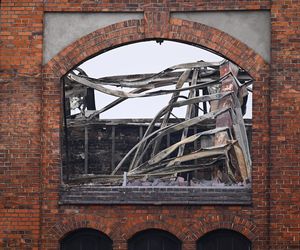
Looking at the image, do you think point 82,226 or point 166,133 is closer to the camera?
point 82,226

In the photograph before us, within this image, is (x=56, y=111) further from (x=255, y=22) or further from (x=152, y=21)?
(x=255, y=22)

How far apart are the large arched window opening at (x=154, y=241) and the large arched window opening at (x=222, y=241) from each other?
1.57 feet

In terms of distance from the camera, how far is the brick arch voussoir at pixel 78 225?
19609 millimetres

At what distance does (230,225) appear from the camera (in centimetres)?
1944

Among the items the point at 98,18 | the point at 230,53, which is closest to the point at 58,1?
the point at 98,18

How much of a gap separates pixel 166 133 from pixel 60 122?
313 cm

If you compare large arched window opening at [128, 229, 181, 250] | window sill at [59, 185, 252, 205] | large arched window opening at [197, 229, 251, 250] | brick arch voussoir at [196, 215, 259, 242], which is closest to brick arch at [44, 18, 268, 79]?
window sill at [59, 185, 252, 205]

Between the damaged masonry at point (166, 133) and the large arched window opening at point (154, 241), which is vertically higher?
the damaged masonry at point (166, 133)

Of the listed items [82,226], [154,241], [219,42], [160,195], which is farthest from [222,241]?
[219,42]

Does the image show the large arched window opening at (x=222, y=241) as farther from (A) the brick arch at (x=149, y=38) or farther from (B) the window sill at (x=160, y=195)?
(A) the brick arch at (x=149, y=38)

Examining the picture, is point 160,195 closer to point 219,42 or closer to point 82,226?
point 82,226

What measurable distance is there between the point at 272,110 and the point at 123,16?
3.25 m

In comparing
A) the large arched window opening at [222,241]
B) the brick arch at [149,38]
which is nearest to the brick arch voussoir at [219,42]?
the brick arch at [149,38]

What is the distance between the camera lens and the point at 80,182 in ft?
79.0
